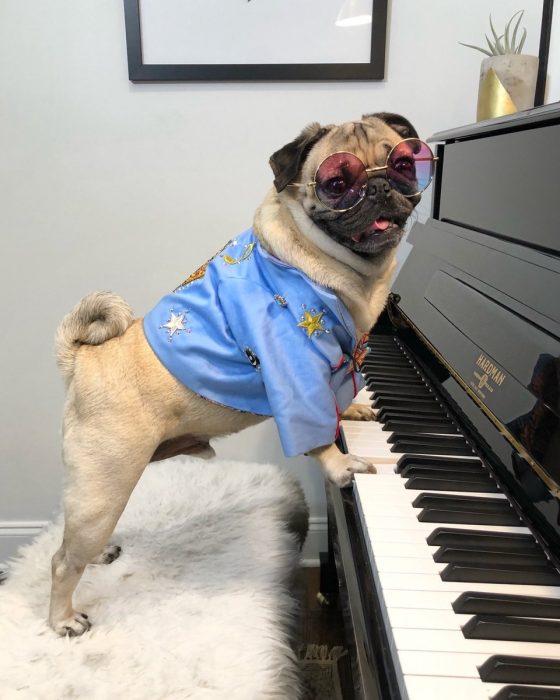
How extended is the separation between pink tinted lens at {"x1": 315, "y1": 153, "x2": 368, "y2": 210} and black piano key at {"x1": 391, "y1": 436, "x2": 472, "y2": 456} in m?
0.42

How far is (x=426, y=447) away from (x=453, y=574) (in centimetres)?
31

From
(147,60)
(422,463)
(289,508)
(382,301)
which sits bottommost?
(289,508)

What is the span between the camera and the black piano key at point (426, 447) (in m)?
0.93

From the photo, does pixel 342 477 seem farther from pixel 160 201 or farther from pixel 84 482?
pixel 160 201

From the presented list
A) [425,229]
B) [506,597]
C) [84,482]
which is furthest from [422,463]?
[425,229]

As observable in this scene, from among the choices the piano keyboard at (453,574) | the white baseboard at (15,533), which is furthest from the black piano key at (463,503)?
the white baseboard at (15,533)

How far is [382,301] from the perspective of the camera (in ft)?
3.67

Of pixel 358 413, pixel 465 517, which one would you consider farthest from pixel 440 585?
pixel 358 413

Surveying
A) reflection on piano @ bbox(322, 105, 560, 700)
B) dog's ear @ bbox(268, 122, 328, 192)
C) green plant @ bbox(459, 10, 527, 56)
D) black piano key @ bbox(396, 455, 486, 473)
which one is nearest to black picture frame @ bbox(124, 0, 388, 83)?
green plant @ bbox(459, 10, 527, 56)

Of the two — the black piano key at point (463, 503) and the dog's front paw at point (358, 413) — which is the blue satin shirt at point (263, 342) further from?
the black piano key at point (463, 503)

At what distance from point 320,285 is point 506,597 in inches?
22.8

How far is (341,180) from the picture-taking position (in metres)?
0.94

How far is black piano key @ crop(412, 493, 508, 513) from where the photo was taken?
2.56 ft

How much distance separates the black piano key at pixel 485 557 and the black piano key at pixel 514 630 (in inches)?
3.5
